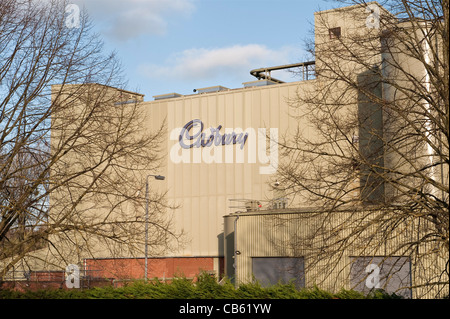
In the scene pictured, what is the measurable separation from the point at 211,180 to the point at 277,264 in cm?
1784

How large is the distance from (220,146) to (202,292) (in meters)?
37.9

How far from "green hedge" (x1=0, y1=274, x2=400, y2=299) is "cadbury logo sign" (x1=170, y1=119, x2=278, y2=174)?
106 feet

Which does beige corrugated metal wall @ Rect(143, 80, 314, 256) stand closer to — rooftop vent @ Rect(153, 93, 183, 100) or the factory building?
the factory building

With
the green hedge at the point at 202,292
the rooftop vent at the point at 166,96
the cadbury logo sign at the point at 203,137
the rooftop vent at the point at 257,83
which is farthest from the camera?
the rooftop vent at the point at 166,96

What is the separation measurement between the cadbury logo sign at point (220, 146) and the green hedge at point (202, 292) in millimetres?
32268

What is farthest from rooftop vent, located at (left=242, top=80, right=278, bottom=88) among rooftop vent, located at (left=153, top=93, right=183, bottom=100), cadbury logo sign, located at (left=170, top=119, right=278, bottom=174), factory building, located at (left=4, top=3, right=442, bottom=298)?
rooftop vent, located at (left=153, top=93, right=183, bottom=100)

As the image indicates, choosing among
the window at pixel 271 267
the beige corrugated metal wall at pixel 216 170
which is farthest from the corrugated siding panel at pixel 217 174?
the window at pixel 271 267

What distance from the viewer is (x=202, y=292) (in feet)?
48.7

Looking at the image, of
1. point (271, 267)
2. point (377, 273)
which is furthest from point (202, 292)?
point (271, 267)

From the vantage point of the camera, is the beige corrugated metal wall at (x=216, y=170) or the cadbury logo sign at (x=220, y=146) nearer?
the beige corrugated metal wall at (x=216, y=170)

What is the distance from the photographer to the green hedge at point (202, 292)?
45.0 ft

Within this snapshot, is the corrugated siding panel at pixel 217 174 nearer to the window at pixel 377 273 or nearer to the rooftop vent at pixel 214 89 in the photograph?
the rooftop vent at pixel 214 89
